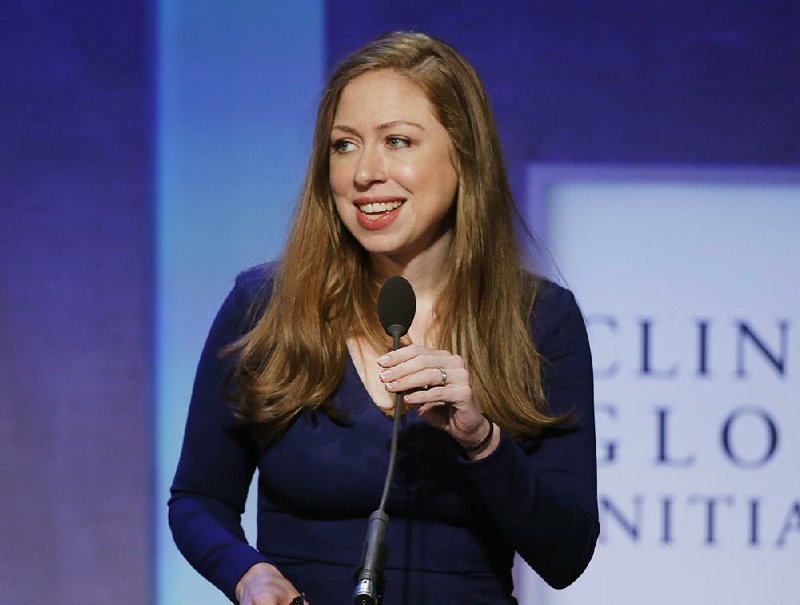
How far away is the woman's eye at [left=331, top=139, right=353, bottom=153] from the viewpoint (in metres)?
1.87

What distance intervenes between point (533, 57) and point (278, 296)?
4.51ft

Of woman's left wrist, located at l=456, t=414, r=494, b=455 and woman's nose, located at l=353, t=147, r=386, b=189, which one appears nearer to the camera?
woman's left wrist, located at l=456, t=414, r=494, b=455

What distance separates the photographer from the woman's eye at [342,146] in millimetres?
1872

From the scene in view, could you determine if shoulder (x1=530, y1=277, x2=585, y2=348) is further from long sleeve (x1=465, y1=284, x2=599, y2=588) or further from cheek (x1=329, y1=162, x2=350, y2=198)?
cheek (x1=329, y1=162, x2=350, y2=198)

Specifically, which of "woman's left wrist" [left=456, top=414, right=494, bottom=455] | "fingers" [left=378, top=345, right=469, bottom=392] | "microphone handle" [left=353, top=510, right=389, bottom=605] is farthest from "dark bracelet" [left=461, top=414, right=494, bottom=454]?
"microphone handle" [left=353, top=510, right=389, bottom=605]

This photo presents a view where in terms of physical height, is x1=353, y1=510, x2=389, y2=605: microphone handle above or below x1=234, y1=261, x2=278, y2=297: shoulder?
below

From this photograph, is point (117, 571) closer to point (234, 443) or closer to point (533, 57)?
point (234, 443)

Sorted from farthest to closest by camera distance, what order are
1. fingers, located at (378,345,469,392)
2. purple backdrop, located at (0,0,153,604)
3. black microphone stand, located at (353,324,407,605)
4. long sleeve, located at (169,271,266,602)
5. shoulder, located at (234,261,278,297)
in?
1. purple backdrop, located at (0,0,153,604)
2. shoulder, located at (234,261,278,297)
3. long sleeve, located at (169,271,266,602)
4. fingers, located at (378,345,469,392)
5. black microphone stand, located at (353,324,407,605)

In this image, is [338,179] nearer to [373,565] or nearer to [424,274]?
[424,274]

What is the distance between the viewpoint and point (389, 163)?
1.80m

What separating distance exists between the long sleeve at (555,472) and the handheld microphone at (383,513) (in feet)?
0.74

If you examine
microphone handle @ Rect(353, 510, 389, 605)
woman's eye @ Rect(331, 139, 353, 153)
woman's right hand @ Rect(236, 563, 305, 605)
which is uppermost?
woman's eye @ Rect(331, 139, 353, 153)

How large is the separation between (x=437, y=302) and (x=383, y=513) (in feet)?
2.08

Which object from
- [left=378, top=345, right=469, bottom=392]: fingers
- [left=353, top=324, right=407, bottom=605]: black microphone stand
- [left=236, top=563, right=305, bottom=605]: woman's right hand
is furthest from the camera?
[left=236, top=563, right=305, bottom=605]: woman's right hand
